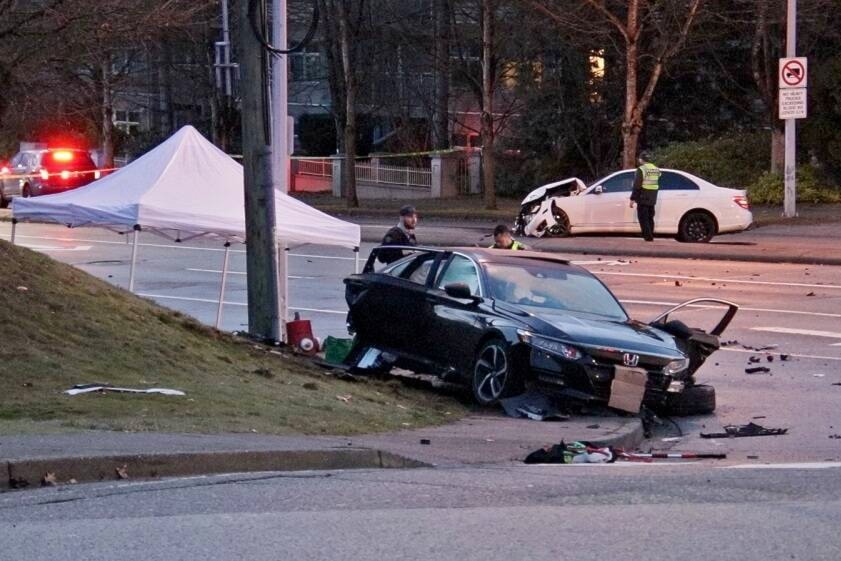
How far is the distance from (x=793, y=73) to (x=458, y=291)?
20043mm

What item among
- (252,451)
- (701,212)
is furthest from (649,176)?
(252,451)

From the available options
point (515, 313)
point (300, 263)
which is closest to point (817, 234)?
point (300, 263)

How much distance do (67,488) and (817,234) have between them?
24.0m

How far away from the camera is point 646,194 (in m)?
28.0

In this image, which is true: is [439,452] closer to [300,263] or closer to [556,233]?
[300,263]

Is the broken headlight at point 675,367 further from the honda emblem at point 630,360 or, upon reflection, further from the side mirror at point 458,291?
the side mirror at point 458,291

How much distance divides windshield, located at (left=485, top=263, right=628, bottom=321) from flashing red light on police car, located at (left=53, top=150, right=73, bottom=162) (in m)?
33.8

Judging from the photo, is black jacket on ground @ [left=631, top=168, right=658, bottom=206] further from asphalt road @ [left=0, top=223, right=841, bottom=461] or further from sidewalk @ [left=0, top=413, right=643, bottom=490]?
sidewalk @ [left=0, top=413, right=643, bottom=490]

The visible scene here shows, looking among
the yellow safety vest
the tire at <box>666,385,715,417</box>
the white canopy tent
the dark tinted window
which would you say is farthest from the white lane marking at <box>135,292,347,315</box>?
the dark tinted window

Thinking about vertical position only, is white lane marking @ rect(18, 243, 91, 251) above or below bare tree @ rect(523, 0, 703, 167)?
below

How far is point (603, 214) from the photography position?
29.7m

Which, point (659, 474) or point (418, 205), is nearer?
point (659, 474)

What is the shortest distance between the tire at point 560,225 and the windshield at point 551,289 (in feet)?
52.3

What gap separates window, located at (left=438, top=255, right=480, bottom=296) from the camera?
13594mm
